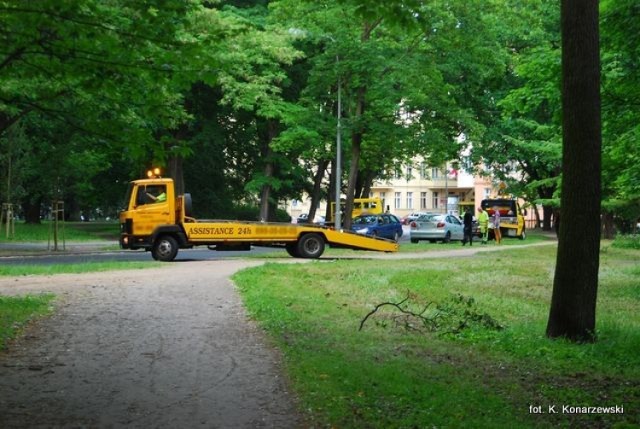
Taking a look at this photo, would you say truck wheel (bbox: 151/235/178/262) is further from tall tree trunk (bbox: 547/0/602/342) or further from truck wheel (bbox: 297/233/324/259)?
tall tree trunk (bbox: 547/0/602/342)

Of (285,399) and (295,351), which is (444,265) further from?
(285,399)

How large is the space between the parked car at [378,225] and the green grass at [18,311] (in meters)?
27.2

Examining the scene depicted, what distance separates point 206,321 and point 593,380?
5700 millimetres

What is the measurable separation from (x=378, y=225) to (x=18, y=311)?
29.7m

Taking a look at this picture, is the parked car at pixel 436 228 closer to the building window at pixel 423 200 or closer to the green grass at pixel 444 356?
the green grass at pixel 444 356

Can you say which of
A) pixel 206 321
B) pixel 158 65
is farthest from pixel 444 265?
pixel 158 65

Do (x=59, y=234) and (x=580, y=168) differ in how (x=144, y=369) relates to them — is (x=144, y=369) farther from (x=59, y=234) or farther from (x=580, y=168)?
(x=59, y=234)

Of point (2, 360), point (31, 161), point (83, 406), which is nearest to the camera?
point (83, 406)

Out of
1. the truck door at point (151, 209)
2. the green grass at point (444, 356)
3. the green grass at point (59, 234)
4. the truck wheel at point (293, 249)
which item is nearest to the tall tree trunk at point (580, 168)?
the green grass at point (444, 356)

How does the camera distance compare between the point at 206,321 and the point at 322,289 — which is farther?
the point at 322,289

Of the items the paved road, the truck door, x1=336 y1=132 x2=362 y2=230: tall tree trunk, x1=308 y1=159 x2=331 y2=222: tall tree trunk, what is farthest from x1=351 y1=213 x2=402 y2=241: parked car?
the truck door

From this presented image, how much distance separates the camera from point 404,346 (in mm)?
8734

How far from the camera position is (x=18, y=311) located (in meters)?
11.1

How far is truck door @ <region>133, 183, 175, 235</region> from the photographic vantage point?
23.4 metres
